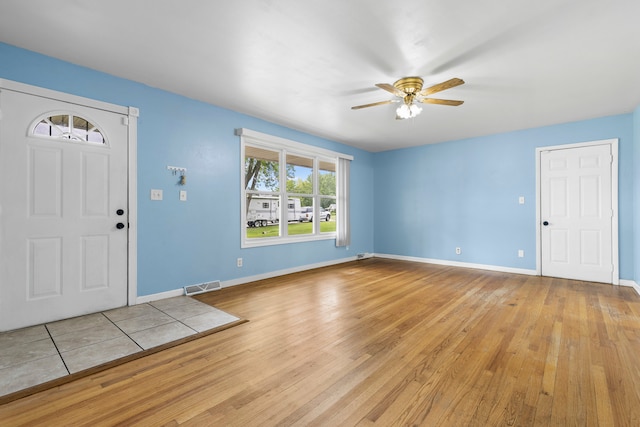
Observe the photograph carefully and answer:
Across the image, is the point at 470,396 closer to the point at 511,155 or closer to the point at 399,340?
the point at 399,340

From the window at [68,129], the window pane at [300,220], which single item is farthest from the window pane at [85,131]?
the window pane at [300,220]

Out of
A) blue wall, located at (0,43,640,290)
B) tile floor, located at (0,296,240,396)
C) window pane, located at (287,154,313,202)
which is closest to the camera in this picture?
tile floor, located at (0,296,240,396)

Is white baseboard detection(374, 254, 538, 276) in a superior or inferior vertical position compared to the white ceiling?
inferior

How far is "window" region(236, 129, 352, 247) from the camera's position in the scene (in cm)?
463

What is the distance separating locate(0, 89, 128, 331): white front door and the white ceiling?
24.7 inches

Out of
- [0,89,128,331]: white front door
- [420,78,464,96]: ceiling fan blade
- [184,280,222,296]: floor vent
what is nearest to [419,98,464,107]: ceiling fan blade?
[420,78,464,96]: ceiling fan blade

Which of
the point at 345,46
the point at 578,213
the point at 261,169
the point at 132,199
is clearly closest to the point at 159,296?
the point at 132,199

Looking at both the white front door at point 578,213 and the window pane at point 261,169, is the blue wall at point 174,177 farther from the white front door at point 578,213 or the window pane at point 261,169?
the white front door at point 578,213

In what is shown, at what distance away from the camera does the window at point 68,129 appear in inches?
111

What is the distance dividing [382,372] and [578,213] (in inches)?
186

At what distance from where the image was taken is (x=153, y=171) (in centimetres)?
352

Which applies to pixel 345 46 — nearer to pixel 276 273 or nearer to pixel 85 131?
pixel 85 131

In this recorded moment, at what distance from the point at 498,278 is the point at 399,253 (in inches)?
87.5

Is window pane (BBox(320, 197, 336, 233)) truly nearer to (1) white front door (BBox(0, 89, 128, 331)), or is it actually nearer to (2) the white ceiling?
(2) the white ceiling
